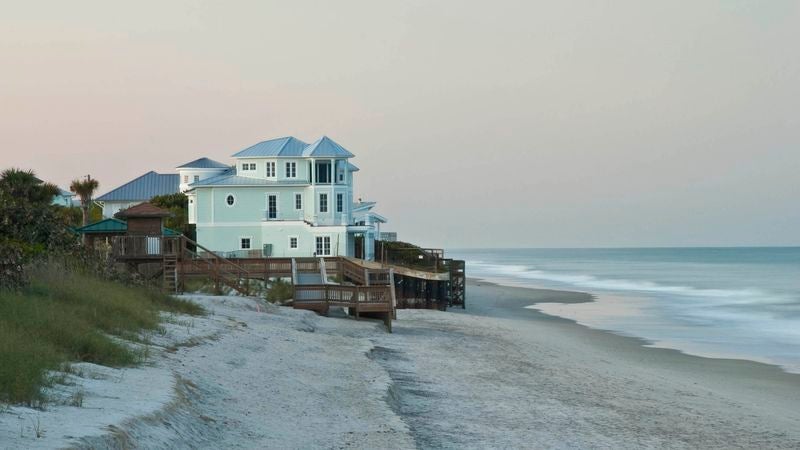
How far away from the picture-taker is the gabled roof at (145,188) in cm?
8544

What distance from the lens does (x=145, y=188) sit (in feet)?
285

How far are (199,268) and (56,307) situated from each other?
18.1 m

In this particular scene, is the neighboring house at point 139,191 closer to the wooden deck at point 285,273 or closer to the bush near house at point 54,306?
the wooden deck at point 285,273

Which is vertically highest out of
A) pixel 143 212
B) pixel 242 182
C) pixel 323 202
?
pixel 242 182

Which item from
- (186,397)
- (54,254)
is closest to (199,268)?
(54,254)

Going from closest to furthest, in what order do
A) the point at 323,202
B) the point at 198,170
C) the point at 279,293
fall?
the point at 279,293
the point at 323,202
the point at 198,170

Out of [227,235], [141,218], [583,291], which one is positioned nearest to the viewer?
[141,218]

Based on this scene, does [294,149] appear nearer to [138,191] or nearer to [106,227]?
[106,227]

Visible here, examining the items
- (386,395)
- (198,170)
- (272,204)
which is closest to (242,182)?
(272,204)

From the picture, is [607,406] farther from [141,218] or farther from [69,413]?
[141,218]

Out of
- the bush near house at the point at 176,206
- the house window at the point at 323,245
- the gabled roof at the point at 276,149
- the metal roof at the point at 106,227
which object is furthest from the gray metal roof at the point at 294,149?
the metal roof at the point at 106,227

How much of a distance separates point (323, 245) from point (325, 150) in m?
5.26

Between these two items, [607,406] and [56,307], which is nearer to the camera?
[56,307]

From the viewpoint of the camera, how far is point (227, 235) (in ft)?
177
